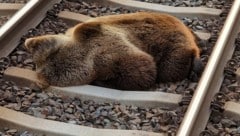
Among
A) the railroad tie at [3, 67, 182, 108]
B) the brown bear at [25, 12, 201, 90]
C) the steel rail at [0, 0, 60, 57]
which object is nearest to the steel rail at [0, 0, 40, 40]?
the steel rail at [0, 0, 60, 57]

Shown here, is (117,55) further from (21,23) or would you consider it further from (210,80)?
(21,23)

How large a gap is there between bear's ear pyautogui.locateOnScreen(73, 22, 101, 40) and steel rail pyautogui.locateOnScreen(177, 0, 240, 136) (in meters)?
0.76

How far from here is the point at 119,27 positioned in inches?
170

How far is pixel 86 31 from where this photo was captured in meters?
4.20

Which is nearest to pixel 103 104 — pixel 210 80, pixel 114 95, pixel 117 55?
pixel 114 95

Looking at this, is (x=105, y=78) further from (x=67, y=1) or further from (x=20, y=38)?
(x=67, y=1)

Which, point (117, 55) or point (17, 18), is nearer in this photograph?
point (117, 55)

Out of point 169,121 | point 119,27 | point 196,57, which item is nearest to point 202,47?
point 196,57

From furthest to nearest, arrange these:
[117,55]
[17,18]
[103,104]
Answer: [17,18] → [117,55] → [103,104]

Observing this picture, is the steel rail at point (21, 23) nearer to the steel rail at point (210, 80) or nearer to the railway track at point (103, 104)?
the railway track at point (103, 104)

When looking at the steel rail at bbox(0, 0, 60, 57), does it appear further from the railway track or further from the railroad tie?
the railroad tie

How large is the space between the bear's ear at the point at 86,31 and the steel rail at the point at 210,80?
765 millimetres

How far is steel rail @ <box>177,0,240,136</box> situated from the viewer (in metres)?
3.60

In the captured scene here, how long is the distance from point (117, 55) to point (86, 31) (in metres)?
0.28
